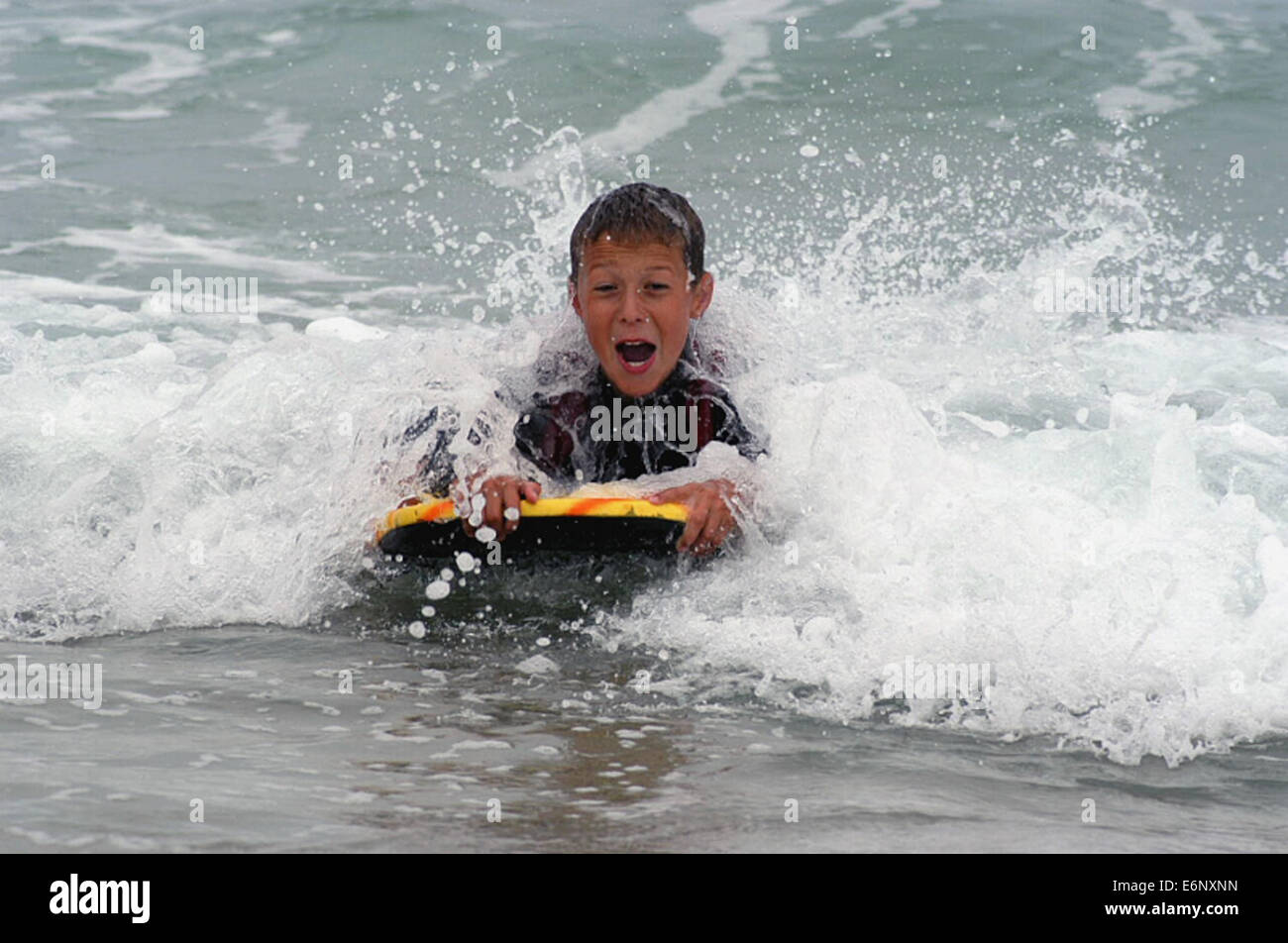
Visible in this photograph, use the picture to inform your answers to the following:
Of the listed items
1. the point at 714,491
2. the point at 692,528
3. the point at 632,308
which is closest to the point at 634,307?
the point at 632,308

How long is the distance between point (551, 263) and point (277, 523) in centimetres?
320

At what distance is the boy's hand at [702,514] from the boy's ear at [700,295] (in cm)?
67

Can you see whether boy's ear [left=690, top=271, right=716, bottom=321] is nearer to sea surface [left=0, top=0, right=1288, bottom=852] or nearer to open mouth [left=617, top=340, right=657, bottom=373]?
sea surface [left=0, top=0, right=1288, bottom=852]

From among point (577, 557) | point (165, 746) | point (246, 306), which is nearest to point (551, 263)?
point (246, 306)

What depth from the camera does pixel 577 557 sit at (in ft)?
16.4

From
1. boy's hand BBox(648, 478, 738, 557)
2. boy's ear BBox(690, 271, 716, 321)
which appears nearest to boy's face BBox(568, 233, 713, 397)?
boy's ear BBox(690, 271, 716, 321)

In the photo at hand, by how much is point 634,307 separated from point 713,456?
1.82ft

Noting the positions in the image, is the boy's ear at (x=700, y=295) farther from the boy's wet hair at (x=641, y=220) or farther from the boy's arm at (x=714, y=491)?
the boy's arm at (x=714, y=491)

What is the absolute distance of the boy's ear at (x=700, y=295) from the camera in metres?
5.22

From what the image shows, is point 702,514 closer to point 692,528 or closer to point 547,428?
point 692,528

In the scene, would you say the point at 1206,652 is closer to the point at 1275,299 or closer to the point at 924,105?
the point at 1275,299

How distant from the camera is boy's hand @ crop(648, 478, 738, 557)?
15.6 feet

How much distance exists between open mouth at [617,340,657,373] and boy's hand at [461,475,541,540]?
57 centimetres

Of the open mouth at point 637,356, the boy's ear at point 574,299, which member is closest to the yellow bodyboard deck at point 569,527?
the open mouth at point 637,356
